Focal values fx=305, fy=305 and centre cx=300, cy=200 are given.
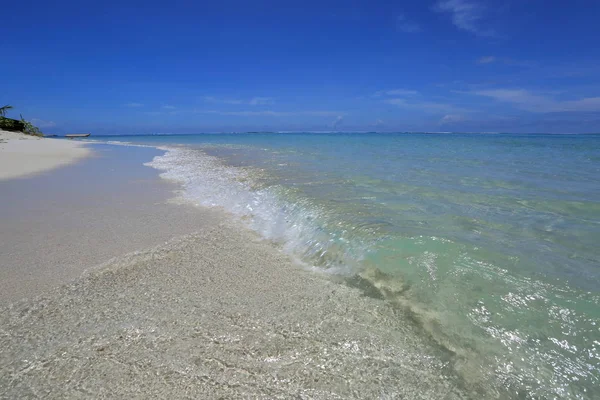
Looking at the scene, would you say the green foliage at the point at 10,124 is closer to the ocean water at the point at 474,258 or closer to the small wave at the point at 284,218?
the small wave at the point at 284,218

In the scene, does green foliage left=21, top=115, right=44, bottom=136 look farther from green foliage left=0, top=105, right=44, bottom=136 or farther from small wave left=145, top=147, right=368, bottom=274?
small wave left=145, top=147, right=368, bottom=274

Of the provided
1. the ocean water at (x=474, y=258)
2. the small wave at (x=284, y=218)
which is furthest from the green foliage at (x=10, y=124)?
the ocean water at (x=474, y=258)

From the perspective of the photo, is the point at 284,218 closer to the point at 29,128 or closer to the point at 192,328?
the point at 192,328

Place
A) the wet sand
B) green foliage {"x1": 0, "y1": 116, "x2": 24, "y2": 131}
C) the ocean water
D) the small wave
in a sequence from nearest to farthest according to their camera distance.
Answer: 1. the wet sand
2. the ocean water
3. the small wave
4. green foliage {"x1": 0, "y1": 116, "x2": 24, "y2": 131}

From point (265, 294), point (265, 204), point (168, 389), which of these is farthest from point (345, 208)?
point (168, 389)

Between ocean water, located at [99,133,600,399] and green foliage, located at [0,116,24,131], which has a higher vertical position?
green foliage, located at [0,116,24,131]

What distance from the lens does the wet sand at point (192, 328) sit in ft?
6.06

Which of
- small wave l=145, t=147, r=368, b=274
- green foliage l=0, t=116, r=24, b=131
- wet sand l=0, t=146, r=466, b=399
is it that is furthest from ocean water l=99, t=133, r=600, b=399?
green foliage l=0, t=116, r=24, b=131

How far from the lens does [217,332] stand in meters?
2.30

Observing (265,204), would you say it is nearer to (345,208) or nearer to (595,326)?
(345,208)

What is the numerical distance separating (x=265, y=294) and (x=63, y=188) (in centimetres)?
769

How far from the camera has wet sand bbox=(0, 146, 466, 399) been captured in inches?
72.7

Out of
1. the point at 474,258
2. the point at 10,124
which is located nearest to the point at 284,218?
the point at 474,258

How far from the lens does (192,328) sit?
2.34m
